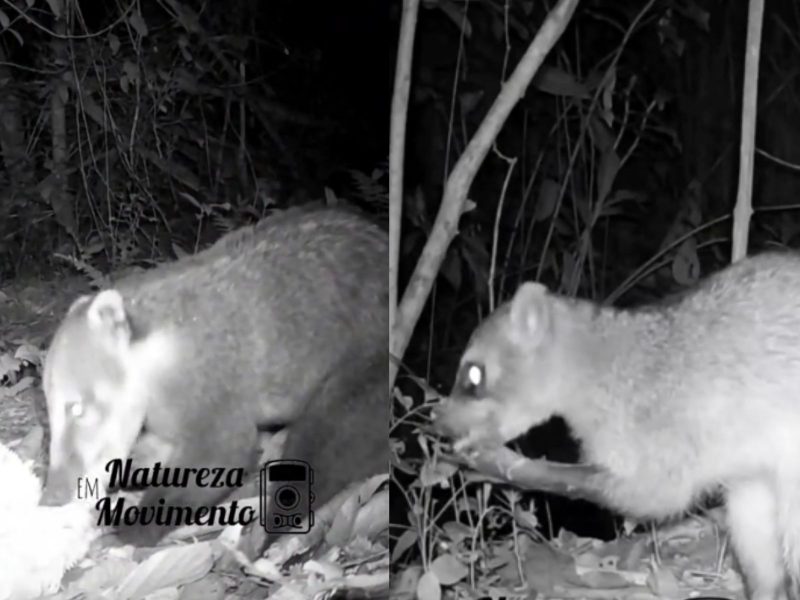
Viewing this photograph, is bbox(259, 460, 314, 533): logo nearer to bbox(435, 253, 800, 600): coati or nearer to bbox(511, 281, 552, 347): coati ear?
bbox(435, 253, 800, 600): coati

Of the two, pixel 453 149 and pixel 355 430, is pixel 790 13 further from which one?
pixel 355 430

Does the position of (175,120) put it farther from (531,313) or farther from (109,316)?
(531,313)

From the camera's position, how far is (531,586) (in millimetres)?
2650

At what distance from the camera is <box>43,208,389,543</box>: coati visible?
7.73 feet

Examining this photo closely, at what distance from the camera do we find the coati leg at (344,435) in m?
2.56

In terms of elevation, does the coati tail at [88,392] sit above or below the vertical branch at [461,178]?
below

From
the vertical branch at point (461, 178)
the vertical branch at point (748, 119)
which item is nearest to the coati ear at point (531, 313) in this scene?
the vertical branch at point (461, 178)

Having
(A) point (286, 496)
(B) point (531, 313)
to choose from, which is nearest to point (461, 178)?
(B) point (531, 313)

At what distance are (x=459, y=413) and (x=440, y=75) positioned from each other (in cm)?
83

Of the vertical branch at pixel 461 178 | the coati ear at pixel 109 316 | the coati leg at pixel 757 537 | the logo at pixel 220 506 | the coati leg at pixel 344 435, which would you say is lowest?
the coati leg at pixel 757 537

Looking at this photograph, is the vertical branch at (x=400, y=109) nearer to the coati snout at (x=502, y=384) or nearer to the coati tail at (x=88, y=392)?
the coati snout at (x=502, y=384)

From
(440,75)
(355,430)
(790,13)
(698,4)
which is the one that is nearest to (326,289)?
(355,430)

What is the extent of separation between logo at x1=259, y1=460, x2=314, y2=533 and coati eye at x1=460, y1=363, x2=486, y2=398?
41cm

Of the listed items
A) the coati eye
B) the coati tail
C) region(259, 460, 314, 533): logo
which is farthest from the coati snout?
the coati tail
